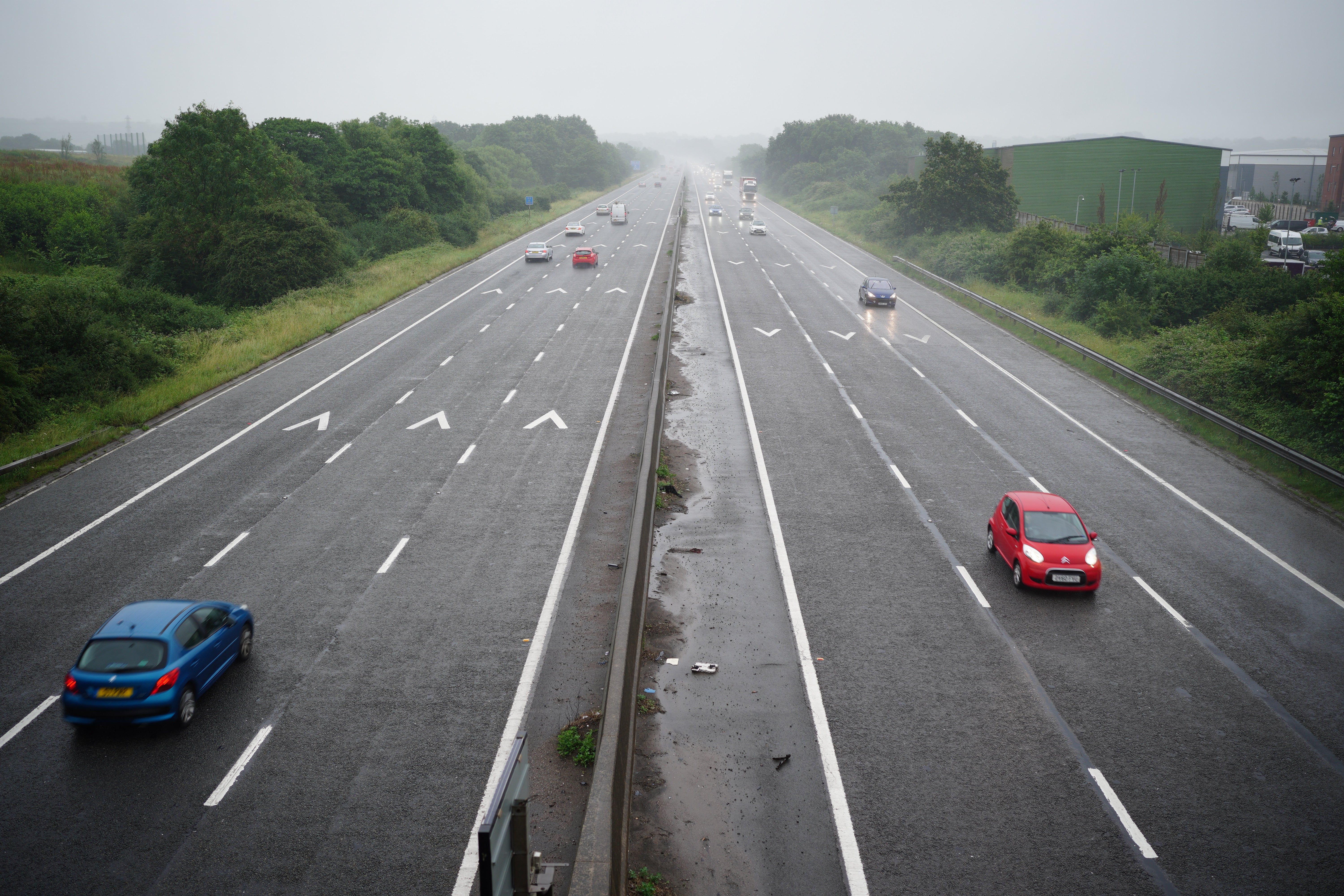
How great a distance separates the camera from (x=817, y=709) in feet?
36.4

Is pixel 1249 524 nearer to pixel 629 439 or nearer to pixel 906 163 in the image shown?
pixel 629 439

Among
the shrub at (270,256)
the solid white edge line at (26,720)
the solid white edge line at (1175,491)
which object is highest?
the shrub at (270,256)

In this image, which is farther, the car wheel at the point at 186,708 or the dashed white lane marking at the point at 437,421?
the dashed white lane marking at the point at 437,421

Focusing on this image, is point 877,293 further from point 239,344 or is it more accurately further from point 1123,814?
point 1123,814

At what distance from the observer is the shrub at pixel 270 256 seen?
44406 mm

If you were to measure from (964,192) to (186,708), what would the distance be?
63476mm

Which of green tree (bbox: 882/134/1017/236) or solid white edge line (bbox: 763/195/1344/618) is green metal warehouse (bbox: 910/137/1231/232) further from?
solid white edge line (bbox: 763/195/1344/618)

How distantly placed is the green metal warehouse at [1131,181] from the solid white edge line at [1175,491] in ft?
151

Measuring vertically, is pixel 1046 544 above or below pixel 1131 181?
below

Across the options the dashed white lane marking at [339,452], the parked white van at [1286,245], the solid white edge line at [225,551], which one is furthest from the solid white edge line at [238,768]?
the parked white van at [1286,245]

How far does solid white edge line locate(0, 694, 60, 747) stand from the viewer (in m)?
10.2

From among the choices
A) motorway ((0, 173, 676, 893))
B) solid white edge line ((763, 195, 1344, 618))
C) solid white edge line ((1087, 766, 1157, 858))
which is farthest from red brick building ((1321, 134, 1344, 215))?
solid white edge line ((1087, 766, 1157, 858))

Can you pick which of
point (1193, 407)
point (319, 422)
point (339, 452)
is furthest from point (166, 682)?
point (1193, 407)

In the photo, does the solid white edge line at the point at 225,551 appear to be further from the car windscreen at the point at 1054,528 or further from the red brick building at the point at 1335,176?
the red brick building at the point at 1335,176
